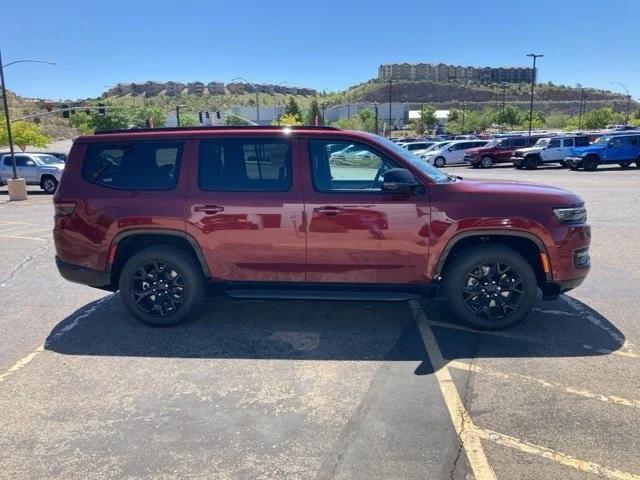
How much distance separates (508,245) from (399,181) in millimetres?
1303

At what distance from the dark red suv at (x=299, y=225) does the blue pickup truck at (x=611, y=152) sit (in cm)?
2431

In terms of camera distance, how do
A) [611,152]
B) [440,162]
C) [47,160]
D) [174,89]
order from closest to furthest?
[47,160]
[611,152]
[440,162]
[174,89]

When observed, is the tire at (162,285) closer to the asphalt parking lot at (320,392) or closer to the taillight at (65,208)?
the asphalt parking lot at (320,392)

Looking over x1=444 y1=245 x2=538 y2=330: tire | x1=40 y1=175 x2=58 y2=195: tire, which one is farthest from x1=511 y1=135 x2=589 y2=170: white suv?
x1=444 y1=245 x2=538 y2=330: tire

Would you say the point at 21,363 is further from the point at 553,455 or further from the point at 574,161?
the point at 574,161

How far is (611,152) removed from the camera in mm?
26188

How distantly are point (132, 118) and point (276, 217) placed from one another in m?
90.6

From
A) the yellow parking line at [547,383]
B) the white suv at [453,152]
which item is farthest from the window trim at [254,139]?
the white suv at [453,152]

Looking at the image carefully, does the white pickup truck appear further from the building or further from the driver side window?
the building

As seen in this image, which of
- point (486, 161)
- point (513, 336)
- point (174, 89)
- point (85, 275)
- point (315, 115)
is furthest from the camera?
point (174, 89)

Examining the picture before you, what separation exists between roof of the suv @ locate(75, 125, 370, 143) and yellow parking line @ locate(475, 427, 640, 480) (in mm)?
2863

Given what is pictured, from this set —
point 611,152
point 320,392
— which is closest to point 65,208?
point 320,392

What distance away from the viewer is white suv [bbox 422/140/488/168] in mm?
33156

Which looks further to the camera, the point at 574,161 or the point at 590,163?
the point at 574,161
